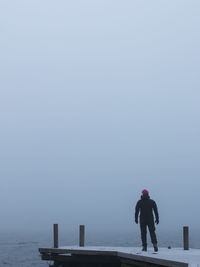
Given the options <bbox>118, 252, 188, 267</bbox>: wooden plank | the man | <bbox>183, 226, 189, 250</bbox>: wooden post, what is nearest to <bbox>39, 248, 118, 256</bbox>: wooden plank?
<bbox>118, 252, 188, 267</bbox>: wooden plank

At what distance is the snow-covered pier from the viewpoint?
13880 mm

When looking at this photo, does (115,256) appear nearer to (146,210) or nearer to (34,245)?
(146,210)

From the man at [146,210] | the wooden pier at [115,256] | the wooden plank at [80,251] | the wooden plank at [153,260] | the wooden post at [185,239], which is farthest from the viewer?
the wooden post at [185,239]

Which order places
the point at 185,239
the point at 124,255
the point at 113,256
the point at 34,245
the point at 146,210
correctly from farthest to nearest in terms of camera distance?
1. the point at 34,245
2. the point at 185,239
3. the point at 113,256
4. the point at 146,210
5. the point at 124,255

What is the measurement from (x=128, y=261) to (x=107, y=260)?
2444 mm

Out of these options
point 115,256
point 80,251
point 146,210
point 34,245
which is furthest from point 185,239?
point 34,245

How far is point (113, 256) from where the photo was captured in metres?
17.1

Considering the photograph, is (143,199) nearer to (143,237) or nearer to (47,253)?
(143,237)

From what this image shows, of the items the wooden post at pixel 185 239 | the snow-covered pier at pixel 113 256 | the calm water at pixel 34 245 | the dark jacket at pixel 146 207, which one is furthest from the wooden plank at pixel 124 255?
the calm water at pixel 34 245

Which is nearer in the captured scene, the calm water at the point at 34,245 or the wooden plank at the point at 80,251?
the wooden plank at the point at 80,251

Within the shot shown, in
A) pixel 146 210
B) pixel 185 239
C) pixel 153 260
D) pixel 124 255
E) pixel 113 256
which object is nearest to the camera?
pixel 153 260

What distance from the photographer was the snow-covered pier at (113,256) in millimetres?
13880

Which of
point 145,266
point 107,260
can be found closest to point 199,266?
point 145,266

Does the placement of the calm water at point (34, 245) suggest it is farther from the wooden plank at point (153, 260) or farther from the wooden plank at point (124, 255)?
the wooden plank at point (153, 260)
